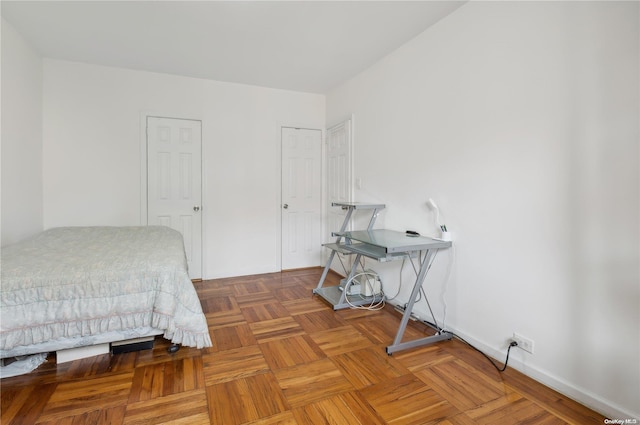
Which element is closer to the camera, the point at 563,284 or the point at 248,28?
the point at 563,284

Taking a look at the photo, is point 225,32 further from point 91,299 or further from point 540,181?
point 540,181

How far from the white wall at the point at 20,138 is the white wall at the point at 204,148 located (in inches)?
5.8

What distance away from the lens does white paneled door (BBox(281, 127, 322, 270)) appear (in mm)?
4289

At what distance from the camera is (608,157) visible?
4.98 feet

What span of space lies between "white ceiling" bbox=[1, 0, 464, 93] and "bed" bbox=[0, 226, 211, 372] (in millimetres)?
1834

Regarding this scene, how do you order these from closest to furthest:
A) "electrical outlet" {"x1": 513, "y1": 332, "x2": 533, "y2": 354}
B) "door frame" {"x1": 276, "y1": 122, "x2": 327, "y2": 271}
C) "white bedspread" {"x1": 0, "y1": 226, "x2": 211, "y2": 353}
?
1. "white bedspread" {"x1": 0, "y1": 226, "x2": 211, "y2": 353}
2. "electrical outlet" {"x1": 513, "y1": 332, "x2": 533, "y2": 354}
3. "door frame" {"x1": 276, "y1": 122, "x2": 327, "y2": 271}

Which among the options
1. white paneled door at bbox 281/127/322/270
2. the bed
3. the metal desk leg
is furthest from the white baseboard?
white paneled door at bbox 281/127/322/270

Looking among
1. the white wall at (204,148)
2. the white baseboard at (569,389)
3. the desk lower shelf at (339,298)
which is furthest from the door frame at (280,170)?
the white baseboard at (569,389)

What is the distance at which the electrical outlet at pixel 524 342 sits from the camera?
6.12 feet

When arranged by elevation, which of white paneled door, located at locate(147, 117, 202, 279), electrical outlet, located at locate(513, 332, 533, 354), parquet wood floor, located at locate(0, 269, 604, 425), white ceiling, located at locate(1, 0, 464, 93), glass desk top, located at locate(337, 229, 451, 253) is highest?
white ceiling, located at locate(1, 0, 464, 93)

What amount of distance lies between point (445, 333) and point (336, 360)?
2.96ft

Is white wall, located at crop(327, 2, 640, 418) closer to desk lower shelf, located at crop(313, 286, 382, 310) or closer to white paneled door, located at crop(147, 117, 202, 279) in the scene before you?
desk lower shelf, located at crop(313, 286, 382, 310)

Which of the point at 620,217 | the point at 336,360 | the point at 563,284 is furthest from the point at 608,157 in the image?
the point at 336,360

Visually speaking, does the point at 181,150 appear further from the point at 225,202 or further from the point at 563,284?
the point at 563,284
